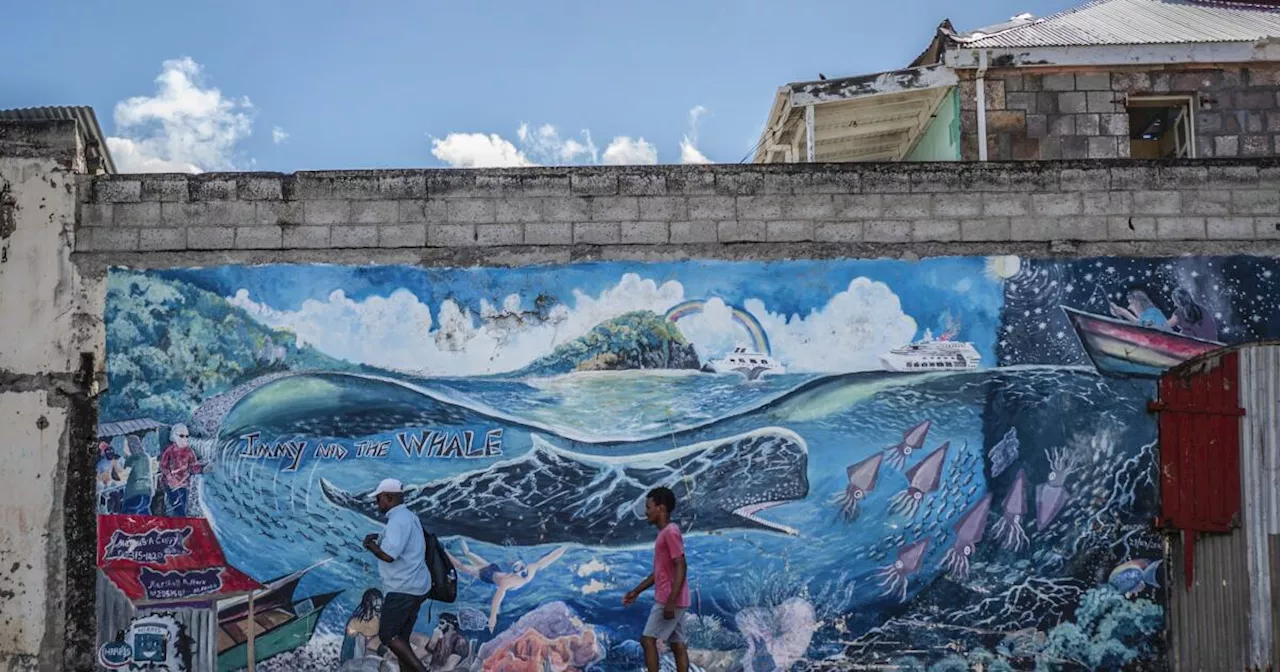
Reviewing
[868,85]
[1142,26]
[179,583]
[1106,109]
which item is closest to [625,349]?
[179,583]

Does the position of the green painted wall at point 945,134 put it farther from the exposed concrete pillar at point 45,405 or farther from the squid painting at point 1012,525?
the exposed concrete pillar at point 45,405

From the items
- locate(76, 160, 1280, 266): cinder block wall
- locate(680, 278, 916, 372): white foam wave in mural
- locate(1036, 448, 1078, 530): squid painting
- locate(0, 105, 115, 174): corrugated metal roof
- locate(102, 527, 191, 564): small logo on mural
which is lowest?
locate(102, 527, 191, 564): small logo on mural

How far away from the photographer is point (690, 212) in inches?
355

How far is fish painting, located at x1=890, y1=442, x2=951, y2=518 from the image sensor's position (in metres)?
8.74

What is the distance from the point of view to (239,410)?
8.91 m

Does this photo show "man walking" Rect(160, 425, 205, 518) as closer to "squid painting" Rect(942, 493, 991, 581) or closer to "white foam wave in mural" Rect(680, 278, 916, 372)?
"white foam wave in mural" Rect(680, 278, 916, 372)

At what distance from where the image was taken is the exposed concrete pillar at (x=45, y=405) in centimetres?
873

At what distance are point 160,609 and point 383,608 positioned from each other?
1684 millimetres

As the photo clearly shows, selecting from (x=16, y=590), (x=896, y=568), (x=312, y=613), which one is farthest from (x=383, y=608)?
(x=896, y=568)

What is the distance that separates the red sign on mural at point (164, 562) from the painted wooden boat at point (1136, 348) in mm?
5989

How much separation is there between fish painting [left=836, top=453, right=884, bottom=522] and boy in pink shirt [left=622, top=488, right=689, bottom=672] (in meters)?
1.43

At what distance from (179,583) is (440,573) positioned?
1850 millimetres

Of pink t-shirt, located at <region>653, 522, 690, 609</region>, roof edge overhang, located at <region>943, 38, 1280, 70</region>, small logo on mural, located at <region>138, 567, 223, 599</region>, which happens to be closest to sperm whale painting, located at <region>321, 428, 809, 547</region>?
pink t-shirt, located at <region>653, 522, 690, 609</region>

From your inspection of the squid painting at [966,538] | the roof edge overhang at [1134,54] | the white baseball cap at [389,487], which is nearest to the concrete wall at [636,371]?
the squid painting at [966,538]
